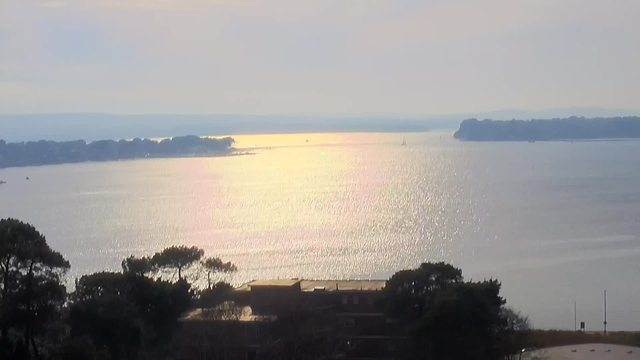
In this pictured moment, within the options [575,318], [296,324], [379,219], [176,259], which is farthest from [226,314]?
[379,219]

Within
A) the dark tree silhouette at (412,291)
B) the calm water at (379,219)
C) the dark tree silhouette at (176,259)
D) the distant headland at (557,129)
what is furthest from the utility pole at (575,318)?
the distant headland at (557,129)

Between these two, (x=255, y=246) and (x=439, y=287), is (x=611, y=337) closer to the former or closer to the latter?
(x=439, y=287)

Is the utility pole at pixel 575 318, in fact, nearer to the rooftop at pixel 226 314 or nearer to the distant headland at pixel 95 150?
the rooftop at pixel 226 314

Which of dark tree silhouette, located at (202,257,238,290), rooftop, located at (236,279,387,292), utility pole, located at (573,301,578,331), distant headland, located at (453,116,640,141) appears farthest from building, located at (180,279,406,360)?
distant headland, located at (453,116,640,141)

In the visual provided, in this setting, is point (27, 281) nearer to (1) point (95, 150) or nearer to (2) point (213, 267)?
(2) point (213, 267)

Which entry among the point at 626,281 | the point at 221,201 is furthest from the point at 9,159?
the point at 626,281
